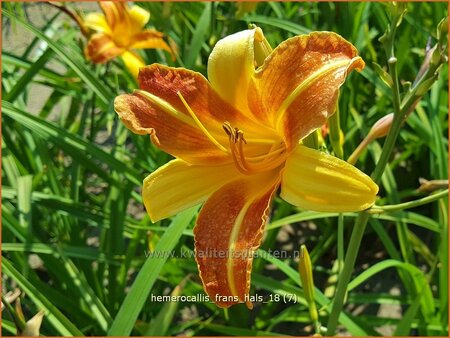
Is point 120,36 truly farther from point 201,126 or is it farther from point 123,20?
point 201,126

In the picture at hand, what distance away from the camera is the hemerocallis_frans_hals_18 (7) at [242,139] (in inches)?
29.6

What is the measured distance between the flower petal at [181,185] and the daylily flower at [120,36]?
0.73 m

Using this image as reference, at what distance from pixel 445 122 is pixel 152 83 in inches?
47.8

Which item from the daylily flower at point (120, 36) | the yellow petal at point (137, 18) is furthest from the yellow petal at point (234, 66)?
the yellow petal at point (137, 18)

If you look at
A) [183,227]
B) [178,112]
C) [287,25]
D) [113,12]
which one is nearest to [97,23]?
[113,12]

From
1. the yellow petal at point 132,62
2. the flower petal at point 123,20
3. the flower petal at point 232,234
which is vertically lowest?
the flower petal at point 232,234

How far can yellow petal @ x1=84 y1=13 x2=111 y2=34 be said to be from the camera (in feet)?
5.35

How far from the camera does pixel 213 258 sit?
79 cm

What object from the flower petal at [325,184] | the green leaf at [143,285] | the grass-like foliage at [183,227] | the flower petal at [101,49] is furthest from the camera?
the flower petal at [101,49]

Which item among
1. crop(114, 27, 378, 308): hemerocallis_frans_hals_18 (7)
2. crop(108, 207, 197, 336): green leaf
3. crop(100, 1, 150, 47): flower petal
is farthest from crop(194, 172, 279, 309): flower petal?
crop(100, 1, 150, 47): flower petal

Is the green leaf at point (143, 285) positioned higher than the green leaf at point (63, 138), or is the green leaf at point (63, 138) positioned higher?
the green leaf at point (63, 138)

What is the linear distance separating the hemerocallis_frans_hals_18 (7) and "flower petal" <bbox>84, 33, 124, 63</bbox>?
74 centimetres

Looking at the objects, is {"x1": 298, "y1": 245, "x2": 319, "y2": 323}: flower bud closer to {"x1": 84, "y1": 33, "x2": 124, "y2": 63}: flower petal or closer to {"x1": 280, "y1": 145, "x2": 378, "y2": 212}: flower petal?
{"x1": 280, "y1": 145, "x2": 378, "y2": 212}: flower petal

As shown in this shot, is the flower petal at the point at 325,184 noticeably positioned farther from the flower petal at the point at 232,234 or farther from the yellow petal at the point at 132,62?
the yellow petal at the point at 132,62
